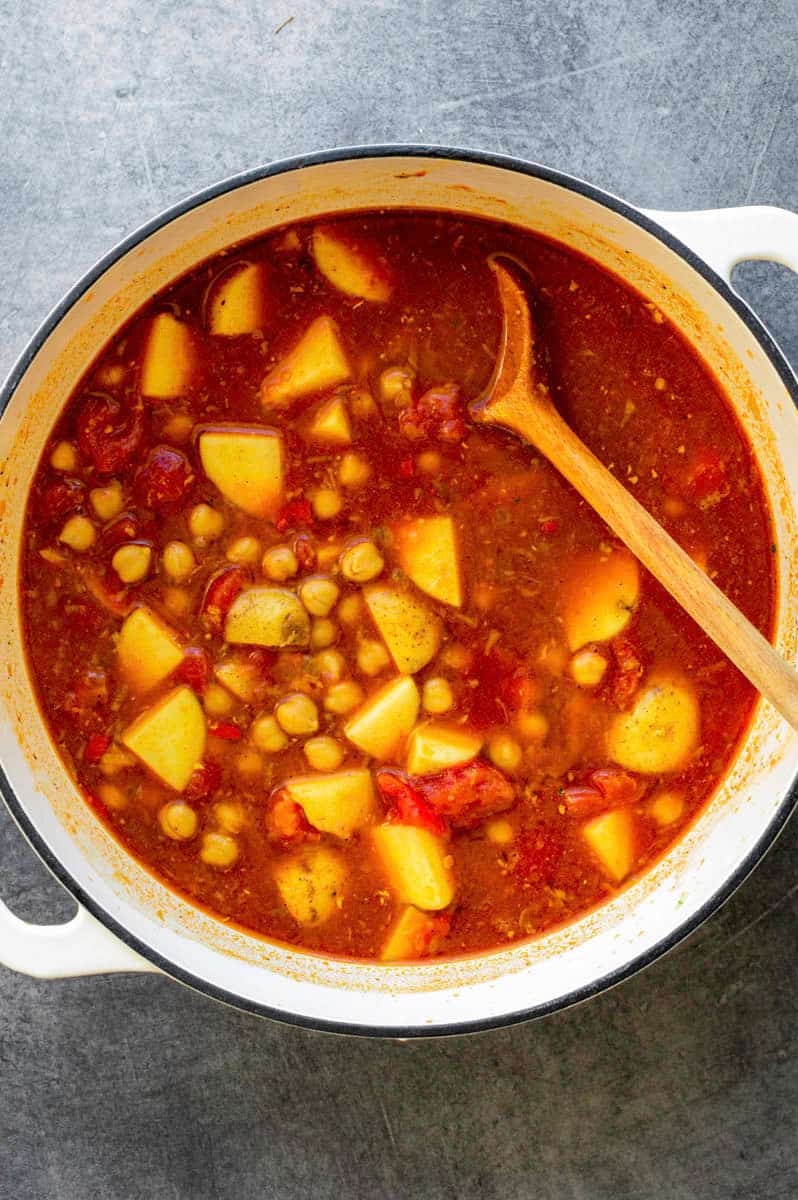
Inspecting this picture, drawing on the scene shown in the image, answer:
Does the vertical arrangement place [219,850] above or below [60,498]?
below

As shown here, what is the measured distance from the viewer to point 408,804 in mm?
2934

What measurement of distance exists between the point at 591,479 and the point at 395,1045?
1.71m

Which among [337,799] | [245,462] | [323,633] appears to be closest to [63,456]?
[245,462]

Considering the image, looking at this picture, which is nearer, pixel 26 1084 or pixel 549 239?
pixel 549 239

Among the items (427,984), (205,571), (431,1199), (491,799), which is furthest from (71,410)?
(431,1199)

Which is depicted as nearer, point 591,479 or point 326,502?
point 591,479

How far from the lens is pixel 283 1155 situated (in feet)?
10.1

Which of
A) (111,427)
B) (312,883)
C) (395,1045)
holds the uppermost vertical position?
(111,427)

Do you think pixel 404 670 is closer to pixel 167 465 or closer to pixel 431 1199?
pixel 167 465

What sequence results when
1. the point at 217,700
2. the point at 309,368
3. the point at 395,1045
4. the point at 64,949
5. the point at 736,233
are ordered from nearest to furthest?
the point at 736,233, the point at 64,949, the point at 309,368, the point at 217,700, the point at 395,1045

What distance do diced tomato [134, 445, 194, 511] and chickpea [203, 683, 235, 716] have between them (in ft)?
1.69

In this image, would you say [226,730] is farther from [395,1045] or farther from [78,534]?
[395,1045]

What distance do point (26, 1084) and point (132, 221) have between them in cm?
248

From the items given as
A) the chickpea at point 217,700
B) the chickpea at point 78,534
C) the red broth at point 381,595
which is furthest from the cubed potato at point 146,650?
the chickpea at point 78,534
